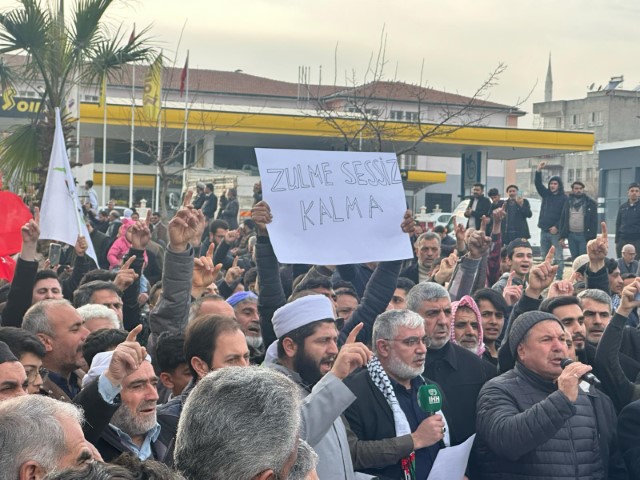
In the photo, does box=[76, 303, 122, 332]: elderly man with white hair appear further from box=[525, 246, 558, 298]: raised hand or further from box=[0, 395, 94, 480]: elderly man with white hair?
box=[0, 395, 94, 480]: elderly man with white hair

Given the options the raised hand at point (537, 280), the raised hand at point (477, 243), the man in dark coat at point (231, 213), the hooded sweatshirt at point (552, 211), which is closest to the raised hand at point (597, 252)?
the raised hand at point (477, 243)

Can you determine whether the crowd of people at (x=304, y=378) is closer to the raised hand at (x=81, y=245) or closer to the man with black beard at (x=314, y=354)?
the man with black beard at (x=314, y=354)

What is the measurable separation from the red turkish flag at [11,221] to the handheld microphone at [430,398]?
4.12 m

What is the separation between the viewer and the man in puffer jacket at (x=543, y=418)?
17.2ft

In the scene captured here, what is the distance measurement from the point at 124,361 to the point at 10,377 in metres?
0.54

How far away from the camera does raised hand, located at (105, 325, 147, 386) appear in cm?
407

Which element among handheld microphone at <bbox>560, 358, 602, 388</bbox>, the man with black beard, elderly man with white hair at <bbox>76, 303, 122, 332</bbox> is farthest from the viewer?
elderly man with white hair at <bbox>76, 303, 122, 332</bbox>

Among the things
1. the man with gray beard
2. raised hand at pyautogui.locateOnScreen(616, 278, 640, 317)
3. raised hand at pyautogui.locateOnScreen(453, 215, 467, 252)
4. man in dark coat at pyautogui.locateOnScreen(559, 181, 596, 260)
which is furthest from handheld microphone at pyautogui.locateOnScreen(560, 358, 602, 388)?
man in dark coat at pyautogui.locateOnScreen(559, 181, 596, 260)

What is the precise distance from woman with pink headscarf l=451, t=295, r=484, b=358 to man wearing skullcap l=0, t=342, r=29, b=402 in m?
3.48

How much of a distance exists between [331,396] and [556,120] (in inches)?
4068

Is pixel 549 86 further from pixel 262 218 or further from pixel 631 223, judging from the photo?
pixel 262 218

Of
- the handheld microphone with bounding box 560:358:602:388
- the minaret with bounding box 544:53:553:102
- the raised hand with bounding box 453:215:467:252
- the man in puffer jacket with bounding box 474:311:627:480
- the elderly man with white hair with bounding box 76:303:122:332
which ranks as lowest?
the man in puffer jacket with bounding box 474:311:627:480

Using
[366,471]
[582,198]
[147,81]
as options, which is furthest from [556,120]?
[366,471]

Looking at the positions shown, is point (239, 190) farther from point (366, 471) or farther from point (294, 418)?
point (294, 418)
